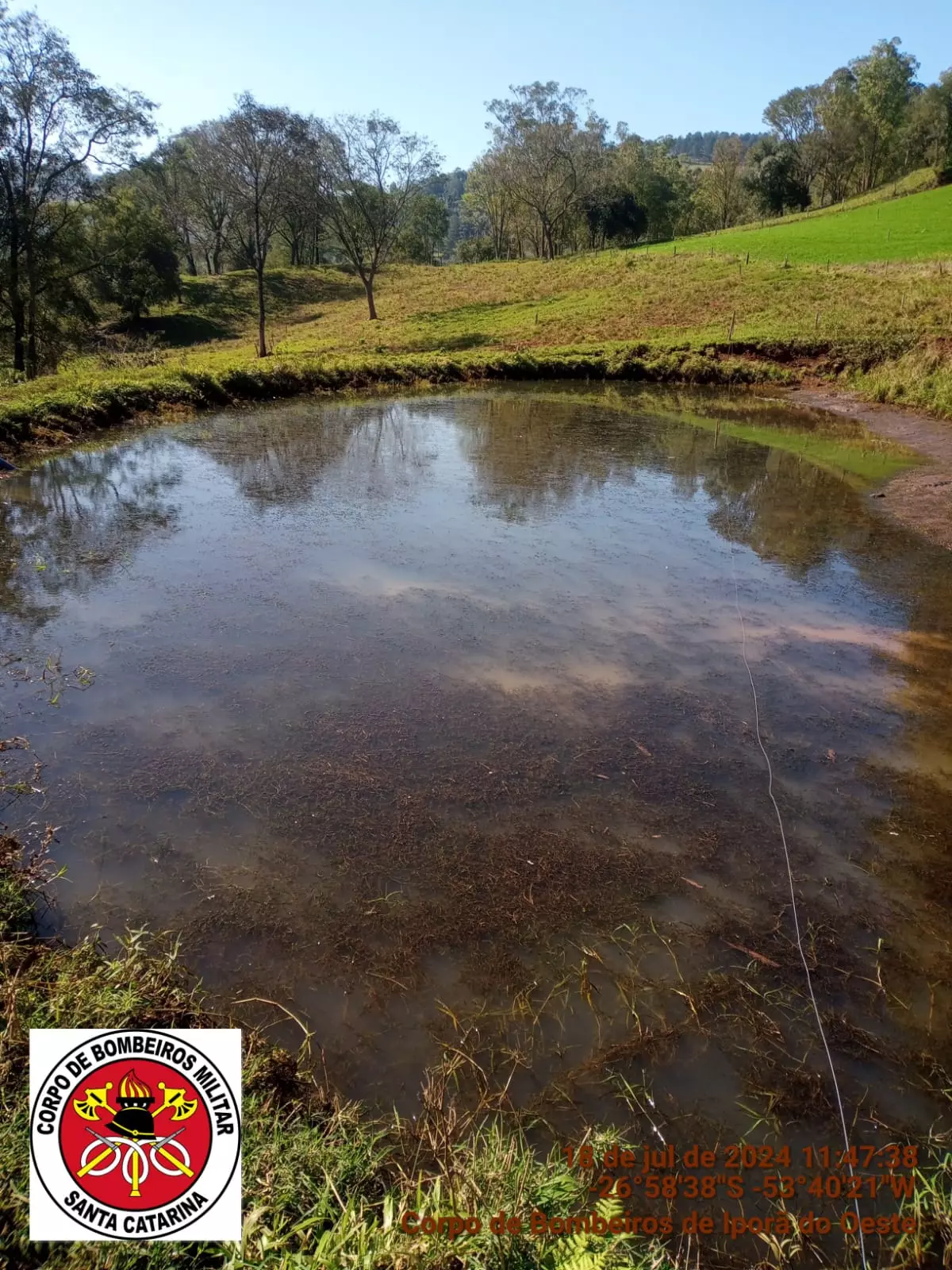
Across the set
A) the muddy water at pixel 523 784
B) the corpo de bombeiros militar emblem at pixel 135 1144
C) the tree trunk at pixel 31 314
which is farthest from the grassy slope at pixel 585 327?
the corpo de bombeiros militar emblem at pixel 135 1144

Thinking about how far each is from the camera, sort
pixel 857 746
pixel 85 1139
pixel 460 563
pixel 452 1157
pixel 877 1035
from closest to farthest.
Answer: pixel 85 1139 → pixel 452 1157 → pixel 877 1035 → pixel 857 746 → pixel 460 563

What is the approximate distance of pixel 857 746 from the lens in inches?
230

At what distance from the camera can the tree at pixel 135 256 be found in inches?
1064

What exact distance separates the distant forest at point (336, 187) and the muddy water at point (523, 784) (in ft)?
50.6

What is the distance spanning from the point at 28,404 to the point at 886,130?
219 ft

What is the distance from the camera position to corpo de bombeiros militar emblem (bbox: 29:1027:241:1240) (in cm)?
222

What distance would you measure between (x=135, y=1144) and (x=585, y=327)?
3212cm

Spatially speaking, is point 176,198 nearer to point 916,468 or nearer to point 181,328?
point 181,328

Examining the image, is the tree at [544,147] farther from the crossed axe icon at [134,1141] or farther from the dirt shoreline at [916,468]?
the crossed axe icon at [134,1141]

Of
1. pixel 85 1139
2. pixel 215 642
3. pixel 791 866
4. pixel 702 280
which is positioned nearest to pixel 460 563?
pixel 215 642

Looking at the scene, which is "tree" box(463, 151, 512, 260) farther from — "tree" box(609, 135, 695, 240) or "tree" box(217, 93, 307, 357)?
"tree" box(217, 93, 307, 357)

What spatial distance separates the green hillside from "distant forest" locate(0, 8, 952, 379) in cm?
961

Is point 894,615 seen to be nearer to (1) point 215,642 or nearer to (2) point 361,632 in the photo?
(2) point 361,632

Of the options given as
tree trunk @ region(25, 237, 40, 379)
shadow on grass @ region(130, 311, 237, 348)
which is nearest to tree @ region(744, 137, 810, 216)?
shadow on grass @ region(130, 311, 237, 348)
